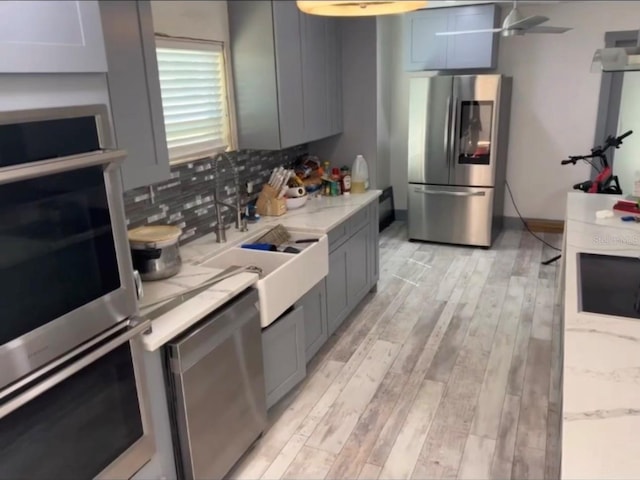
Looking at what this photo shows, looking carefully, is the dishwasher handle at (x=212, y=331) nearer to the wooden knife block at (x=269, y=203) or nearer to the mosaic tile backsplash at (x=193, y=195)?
the mosaic tile backsplash at (x=193, y=195)

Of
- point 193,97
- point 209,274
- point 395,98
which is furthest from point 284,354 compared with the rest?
point 395,98

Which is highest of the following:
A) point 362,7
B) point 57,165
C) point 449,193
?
point 362,7

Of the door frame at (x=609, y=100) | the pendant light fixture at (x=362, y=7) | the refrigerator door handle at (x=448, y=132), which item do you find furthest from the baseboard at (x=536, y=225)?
the pendant light fixture at (x=362, y=7)

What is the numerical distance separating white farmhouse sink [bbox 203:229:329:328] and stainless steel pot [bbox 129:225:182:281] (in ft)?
1.20

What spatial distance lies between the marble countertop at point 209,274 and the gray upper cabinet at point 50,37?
87 cm

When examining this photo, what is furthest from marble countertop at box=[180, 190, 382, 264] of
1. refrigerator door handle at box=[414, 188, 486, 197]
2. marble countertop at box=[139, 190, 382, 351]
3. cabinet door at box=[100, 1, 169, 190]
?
refrigerator door handle at box=[414, 188, 486, 197]

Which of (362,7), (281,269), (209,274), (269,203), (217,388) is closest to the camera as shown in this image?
(362,7)

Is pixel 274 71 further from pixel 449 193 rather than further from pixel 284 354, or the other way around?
pixel 449 193

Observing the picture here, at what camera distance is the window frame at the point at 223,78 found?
267 centimetres

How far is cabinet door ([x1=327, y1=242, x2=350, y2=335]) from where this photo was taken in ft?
10.7

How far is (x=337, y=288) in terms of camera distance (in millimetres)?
3395

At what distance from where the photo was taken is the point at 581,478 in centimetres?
108

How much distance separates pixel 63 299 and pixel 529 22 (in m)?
2.93

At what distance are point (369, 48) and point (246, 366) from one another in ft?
8.67
